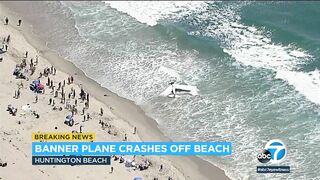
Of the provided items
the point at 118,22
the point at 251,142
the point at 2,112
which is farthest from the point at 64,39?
the point at 251,142

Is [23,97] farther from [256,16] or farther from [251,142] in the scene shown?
[256,16]

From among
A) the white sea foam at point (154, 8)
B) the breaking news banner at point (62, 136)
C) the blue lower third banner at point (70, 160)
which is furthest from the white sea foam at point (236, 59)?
the blue lower third banner at point (70, 160)

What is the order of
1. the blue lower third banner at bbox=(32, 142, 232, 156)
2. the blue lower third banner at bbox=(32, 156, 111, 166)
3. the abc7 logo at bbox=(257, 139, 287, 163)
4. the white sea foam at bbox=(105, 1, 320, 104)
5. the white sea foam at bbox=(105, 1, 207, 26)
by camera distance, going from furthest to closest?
the white sea foam at bbox=(105, 1, 207, 26) → the white sea foam at bbox=(105, 1, 320, 104) → the abc7 logo at bbox=(257, 139, 287, 163) → the blue lower third banner at bbox=(32, 142, 232, 156) → the blue lower third banner at bbox=(32, 156, 111, 166)

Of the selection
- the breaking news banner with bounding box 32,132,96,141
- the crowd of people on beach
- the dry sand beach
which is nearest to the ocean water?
the dry sand beach

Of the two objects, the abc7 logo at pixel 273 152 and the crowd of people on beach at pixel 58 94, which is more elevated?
the crowd of people on beach at pixel 58 94

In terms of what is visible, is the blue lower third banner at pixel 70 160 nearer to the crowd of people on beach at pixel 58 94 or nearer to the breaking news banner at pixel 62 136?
the crowd of people on beach at pixel 58 94

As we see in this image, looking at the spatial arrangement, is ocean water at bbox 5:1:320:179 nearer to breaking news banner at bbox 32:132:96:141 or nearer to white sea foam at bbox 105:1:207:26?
white sea foam at bbox 105:1:207:26
